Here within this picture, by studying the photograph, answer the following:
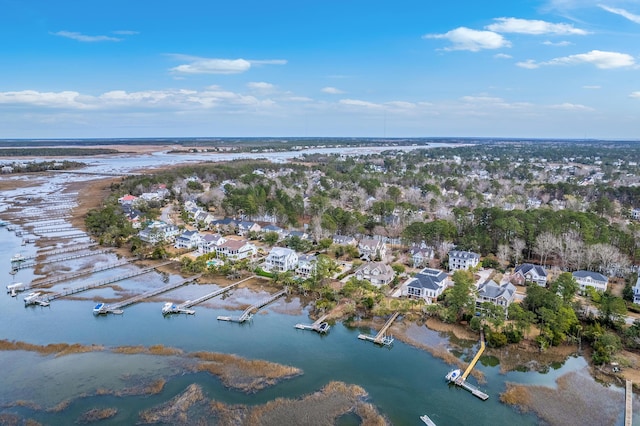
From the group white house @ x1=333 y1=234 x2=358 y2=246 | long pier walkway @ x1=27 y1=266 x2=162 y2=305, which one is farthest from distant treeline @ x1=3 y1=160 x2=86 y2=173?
white house @ x1=333 y1=234 x2=358 y2=246

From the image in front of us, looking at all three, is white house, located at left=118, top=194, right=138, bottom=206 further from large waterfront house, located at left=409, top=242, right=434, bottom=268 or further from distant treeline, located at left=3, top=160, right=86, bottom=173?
distant treeline, located at left=3, top=160, right=86, bottom=173

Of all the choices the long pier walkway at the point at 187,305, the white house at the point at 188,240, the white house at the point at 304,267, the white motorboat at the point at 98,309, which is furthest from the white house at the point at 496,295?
the white house at the point at 188,240

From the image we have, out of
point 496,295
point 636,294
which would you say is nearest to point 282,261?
point 496,295

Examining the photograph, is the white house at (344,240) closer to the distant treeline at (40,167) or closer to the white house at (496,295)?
the white house at (496,295)

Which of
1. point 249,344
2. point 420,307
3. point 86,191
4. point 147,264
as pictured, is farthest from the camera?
point 86,191

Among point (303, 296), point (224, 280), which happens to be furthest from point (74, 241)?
point (303, 296)

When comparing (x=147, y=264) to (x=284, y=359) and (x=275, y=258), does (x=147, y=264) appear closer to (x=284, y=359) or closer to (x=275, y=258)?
(x=275, y=258)
